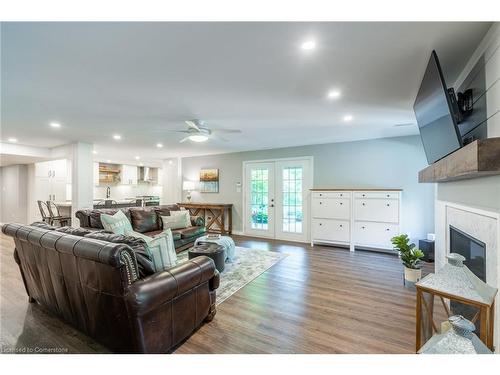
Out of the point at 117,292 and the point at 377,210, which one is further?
the point at 377,210

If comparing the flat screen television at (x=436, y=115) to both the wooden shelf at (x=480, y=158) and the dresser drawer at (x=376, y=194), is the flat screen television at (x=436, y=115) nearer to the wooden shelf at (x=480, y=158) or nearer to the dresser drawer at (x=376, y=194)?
the wooden shelf at (x=480, y=158)

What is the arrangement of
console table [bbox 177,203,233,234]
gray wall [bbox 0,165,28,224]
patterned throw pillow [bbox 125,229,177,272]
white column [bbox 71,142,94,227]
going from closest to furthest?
1. patterned throw pillow [bbox 125,229,177,272]
2. white column [bbox 71,142,94,227]
3. console table [bbox 177,203,233,234]
4. gray wall [bbox 0,165,28,224]

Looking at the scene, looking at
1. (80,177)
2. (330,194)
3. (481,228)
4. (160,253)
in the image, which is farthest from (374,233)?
(80,177)

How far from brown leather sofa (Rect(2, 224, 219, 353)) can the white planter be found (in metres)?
2.47

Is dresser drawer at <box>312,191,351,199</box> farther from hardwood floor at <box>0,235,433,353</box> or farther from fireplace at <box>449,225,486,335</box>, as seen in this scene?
fireplace at <box>449,225,486,335</box>

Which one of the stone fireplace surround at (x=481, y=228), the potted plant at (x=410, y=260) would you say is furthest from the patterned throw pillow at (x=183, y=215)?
the stone fireplace surround at (x=481, y=228)

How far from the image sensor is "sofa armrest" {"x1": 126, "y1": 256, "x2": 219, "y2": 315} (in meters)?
1.48

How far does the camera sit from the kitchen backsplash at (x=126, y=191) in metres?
8.31

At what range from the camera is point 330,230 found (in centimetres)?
488

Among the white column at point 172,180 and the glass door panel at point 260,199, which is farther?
the white column at point 172,180

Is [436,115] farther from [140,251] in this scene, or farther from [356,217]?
[356,217]

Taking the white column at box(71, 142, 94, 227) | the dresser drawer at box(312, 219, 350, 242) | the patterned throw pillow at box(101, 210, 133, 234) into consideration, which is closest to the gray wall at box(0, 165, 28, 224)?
the white column at box(71, 142, 94, 227)

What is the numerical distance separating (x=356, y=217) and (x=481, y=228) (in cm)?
325

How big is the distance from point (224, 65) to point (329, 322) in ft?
8.11
